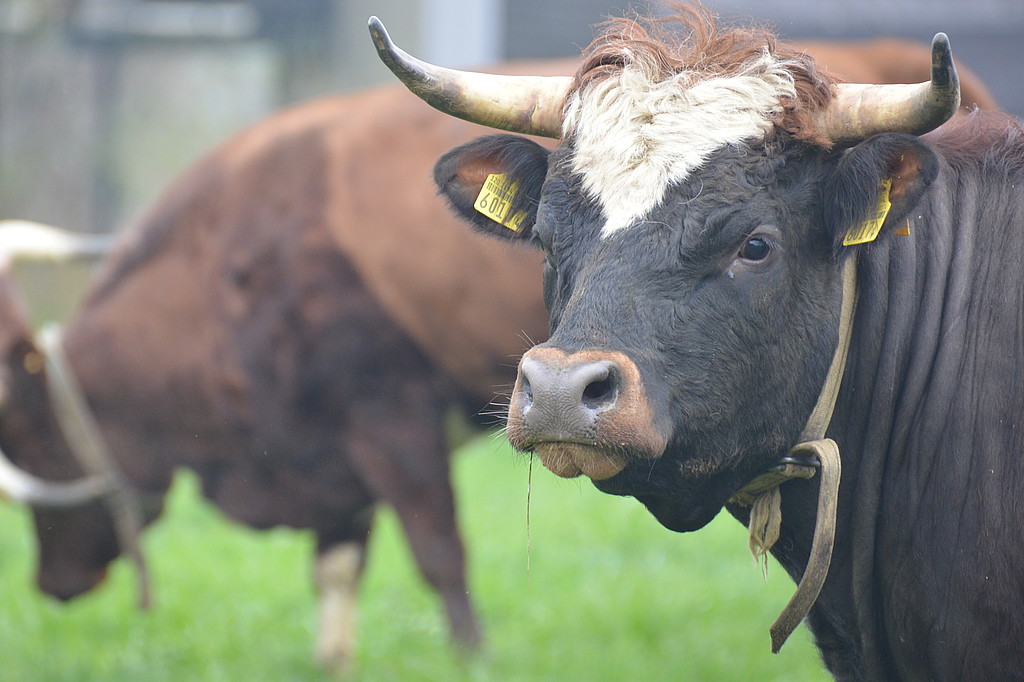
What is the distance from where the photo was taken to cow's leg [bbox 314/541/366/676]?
4.94m

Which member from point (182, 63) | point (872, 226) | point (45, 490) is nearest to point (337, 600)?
point (45, 490)

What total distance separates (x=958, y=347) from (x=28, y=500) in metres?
4.37

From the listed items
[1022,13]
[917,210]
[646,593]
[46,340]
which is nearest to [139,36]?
[46,340]

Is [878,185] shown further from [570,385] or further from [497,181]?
[497,181]

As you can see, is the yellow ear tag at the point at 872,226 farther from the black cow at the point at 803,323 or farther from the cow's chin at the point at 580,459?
the cow's chin at the point at 580,459

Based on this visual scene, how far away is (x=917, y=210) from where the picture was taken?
2.55 m

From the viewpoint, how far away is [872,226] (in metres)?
2.26

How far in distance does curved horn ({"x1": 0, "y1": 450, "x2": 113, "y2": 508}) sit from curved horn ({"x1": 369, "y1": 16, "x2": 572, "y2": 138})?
3.41 meters

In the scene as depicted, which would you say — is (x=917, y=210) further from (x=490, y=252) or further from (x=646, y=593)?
(x=646, y=593)

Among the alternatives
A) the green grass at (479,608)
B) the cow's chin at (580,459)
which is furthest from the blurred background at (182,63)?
the cow's chin at (580,459)

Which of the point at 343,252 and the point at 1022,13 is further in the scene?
the point at 1022,13

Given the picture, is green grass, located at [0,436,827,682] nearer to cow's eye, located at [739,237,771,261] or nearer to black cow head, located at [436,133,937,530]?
black cow head, located at [436,133,937,530]

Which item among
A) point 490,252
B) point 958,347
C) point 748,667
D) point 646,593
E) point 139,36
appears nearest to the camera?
point 958,347

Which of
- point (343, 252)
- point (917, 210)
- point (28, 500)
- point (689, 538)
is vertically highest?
point (917, 210)
